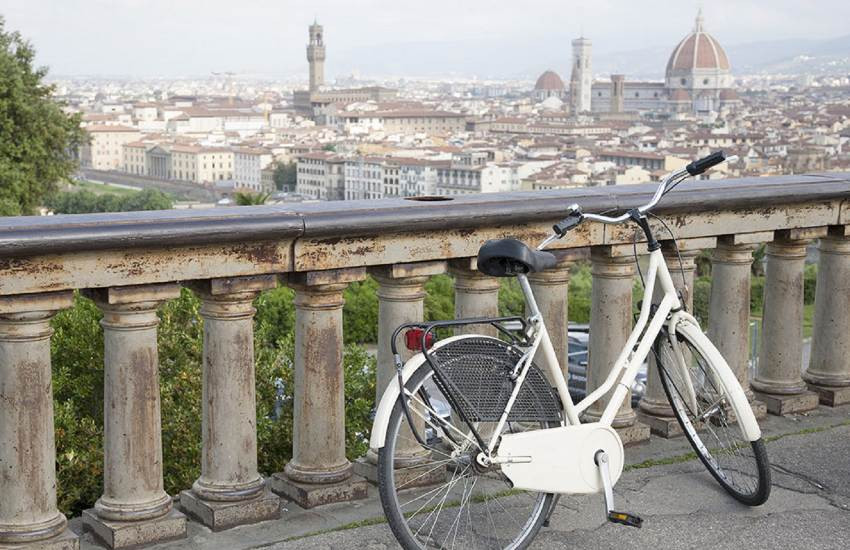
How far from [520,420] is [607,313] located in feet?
3.87

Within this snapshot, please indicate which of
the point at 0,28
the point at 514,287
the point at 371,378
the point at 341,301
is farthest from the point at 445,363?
the point at 0,28

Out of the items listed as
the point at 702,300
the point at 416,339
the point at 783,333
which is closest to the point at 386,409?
the point at 416,339

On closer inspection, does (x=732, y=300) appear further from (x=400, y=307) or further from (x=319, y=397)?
(x=319, y=397)

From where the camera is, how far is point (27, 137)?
95.5 ft

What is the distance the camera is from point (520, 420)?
329 centimetres

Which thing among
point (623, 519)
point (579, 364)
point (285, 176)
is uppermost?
point (623, 519)

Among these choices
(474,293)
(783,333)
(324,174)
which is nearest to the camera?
(474,293)

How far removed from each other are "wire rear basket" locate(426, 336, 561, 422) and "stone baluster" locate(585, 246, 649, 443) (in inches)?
44.6

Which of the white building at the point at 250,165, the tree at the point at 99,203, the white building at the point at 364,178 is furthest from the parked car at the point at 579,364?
the white building at the point at 250,165

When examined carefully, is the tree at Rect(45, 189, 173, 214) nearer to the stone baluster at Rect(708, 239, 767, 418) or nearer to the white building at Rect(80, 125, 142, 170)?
the white building at Rect(80, 125, 142, 170)

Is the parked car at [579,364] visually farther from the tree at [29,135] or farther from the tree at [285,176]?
the tree at [285,176]

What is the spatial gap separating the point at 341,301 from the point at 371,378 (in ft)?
A: 16.5

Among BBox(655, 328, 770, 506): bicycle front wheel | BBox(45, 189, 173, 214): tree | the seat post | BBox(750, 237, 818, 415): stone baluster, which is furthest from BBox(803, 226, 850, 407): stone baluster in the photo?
BBox(45, 189, 173, 214): tree

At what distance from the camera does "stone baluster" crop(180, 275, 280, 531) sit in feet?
11.7
